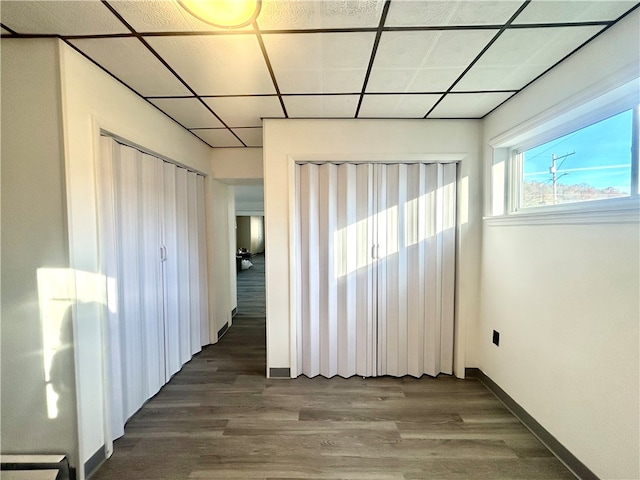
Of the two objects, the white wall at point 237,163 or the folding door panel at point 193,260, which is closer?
the folding door panel at point 193,260

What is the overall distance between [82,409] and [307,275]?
5.77ft

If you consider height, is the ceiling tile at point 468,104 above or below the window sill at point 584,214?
above

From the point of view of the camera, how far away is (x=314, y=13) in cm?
119

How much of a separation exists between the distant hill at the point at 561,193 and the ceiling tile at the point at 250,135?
101 inches

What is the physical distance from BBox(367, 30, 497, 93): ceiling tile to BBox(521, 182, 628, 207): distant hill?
3.50 feet

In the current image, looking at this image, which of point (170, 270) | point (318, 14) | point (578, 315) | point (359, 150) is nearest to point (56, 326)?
point (170, 270)

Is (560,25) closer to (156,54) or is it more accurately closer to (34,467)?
(156,54)

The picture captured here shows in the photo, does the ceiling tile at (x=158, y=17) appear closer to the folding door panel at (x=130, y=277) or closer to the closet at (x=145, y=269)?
the closet at (x=145, y=269)

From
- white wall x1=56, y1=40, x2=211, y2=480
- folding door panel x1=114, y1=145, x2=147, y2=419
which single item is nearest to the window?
white wall x1=56, y1=40, x2=211, y2=480

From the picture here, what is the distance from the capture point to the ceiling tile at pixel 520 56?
4.38ft

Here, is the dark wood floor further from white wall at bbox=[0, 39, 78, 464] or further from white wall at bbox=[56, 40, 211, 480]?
white wall at bbox=[0, 39, 78, 464]

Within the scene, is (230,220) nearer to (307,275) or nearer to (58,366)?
(307,275)

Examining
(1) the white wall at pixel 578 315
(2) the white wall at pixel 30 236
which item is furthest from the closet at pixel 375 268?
(2) the white wall at pixel 30 236

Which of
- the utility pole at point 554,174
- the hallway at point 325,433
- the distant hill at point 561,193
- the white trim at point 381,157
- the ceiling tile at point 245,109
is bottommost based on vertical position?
the hallway at point 325,433
